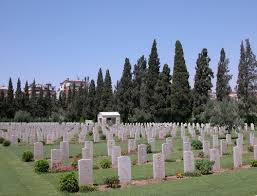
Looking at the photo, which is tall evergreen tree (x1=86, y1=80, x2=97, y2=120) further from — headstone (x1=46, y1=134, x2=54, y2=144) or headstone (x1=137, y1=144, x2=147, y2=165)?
headstone (x1=137, y1=144, x2=147, y2=165)

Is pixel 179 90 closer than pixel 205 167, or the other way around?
pixel 205 167

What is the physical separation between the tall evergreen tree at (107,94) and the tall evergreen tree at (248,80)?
1144 inches

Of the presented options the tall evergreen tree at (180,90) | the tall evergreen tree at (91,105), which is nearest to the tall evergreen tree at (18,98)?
the tall evergreen tree at (91,105)

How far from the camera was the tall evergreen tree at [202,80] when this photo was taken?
6481 centimetres

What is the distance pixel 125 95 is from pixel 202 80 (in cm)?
1790

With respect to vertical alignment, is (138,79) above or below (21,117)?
above

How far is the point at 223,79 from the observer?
68312 mm

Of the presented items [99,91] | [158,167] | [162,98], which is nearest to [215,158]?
[158,167]

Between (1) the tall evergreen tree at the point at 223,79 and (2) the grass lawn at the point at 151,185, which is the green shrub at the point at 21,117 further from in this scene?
(2) the grass lawn at the point at 151,185

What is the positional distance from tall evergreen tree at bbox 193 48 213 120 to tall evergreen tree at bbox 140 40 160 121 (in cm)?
691

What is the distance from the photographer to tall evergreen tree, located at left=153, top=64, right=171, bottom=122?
214 ft

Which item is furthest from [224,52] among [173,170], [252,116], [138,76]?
[173,170]

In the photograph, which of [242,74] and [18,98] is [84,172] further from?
[18,98]

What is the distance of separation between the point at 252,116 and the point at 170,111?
42.4 ft
